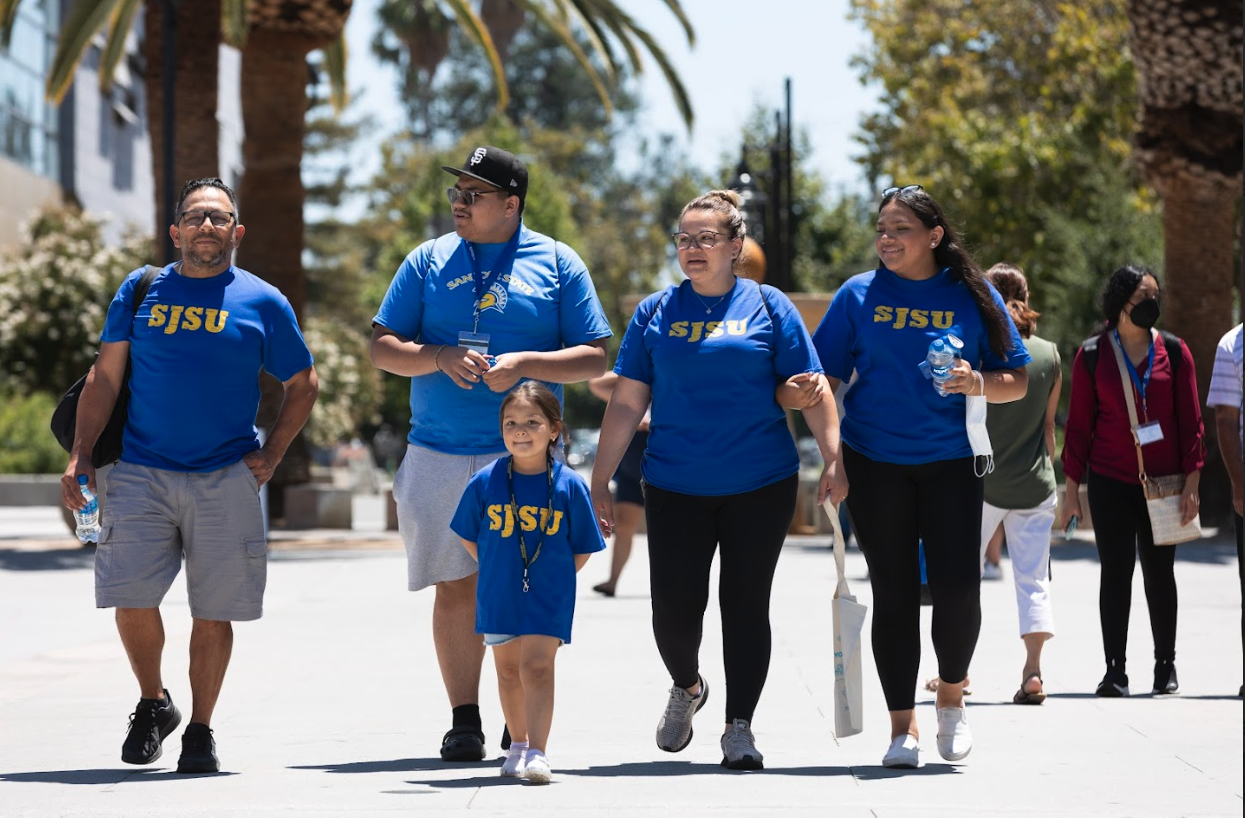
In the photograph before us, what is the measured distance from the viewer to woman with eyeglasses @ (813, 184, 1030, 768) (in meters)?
6.27

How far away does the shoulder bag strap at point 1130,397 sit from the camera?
827 cm

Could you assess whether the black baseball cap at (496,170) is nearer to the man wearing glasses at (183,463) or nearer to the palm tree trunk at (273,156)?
the man wearing glasses at (183,463)

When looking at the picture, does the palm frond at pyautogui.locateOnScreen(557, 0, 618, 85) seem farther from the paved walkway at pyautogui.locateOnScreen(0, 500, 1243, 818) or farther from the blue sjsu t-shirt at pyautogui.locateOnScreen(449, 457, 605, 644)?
the blue sjsu t-shirt at pyautogui.locateOnScreen(449, 457, 605, 644)

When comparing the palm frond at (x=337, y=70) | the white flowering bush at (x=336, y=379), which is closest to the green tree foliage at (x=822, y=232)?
the white flowering bush at (x=336, y=379)

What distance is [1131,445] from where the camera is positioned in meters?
8.34

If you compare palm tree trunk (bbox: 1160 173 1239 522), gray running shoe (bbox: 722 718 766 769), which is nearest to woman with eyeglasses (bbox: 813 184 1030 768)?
gray running shoe (bbox: 722 718 766 769)

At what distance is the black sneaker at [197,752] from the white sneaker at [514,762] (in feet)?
3.30

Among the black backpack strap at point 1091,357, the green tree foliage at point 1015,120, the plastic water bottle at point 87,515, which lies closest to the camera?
the plastic water bottle at point 87,515

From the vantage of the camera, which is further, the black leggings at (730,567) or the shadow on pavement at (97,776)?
the black leggings at (730,567)

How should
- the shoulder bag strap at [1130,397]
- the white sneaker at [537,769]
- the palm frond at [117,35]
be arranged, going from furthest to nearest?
the palm frond at [117,35]
the shoulder bag strap at [1130,397]
the white sneaker at [537,769]

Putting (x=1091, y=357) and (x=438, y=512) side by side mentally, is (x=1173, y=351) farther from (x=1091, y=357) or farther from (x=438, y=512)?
(x=438, y=512)

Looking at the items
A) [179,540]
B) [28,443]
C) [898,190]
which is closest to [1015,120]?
[28,443]

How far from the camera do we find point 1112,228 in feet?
87.4

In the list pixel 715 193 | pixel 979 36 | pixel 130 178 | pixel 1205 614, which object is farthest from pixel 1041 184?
pixel 130 178
